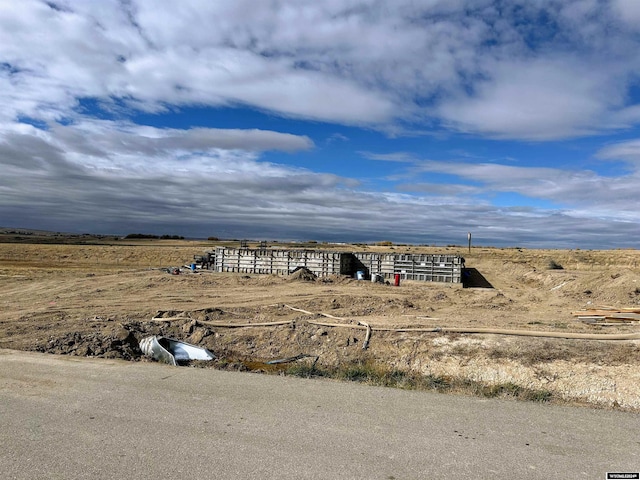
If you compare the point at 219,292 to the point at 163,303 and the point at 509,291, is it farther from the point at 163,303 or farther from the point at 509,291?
the point at 509,291

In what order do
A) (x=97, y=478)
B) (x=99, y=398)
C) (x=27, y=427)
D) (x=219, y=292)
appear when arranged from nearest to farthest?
(x=97, y=478) < (x=27, y=427) < (x=99, y=398) < (x=219, y=292)

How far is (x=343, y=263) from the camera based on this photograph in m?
28.7

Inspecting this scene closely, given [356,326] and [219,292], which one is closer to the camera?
[356,326]

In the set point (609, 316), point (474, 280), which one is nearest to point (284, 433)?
point (609, 316)

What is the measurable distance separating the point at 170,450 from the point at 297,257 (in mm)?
24495

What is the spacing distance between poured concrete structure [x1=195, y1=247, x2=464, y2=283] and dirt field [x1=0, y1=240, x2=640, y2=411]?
8.06 ft

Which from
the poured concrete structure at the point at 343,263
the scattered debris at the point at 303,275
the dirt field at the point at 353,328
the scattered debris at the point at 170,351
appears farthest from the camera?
the poured concrete structure at the point at 343,263

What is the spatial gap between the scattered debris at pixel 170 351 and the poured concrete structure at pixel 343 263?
18828 millimetres

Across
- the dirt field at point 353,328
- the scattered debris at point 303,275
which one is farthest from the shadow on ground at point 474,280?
the scattered debris at point 303,275

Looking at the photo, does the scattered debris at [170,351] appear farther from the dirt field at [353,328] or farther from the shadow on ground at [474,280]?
the shadow on ground at [474,280]

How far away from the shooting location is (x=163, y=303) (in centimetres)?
1764

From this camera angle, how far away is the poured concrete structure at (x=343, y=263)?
2747 centimetres

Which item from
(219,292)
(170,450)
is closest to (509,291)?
(219,292)

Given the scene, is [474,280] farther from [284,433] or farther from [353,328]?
[284,433]
